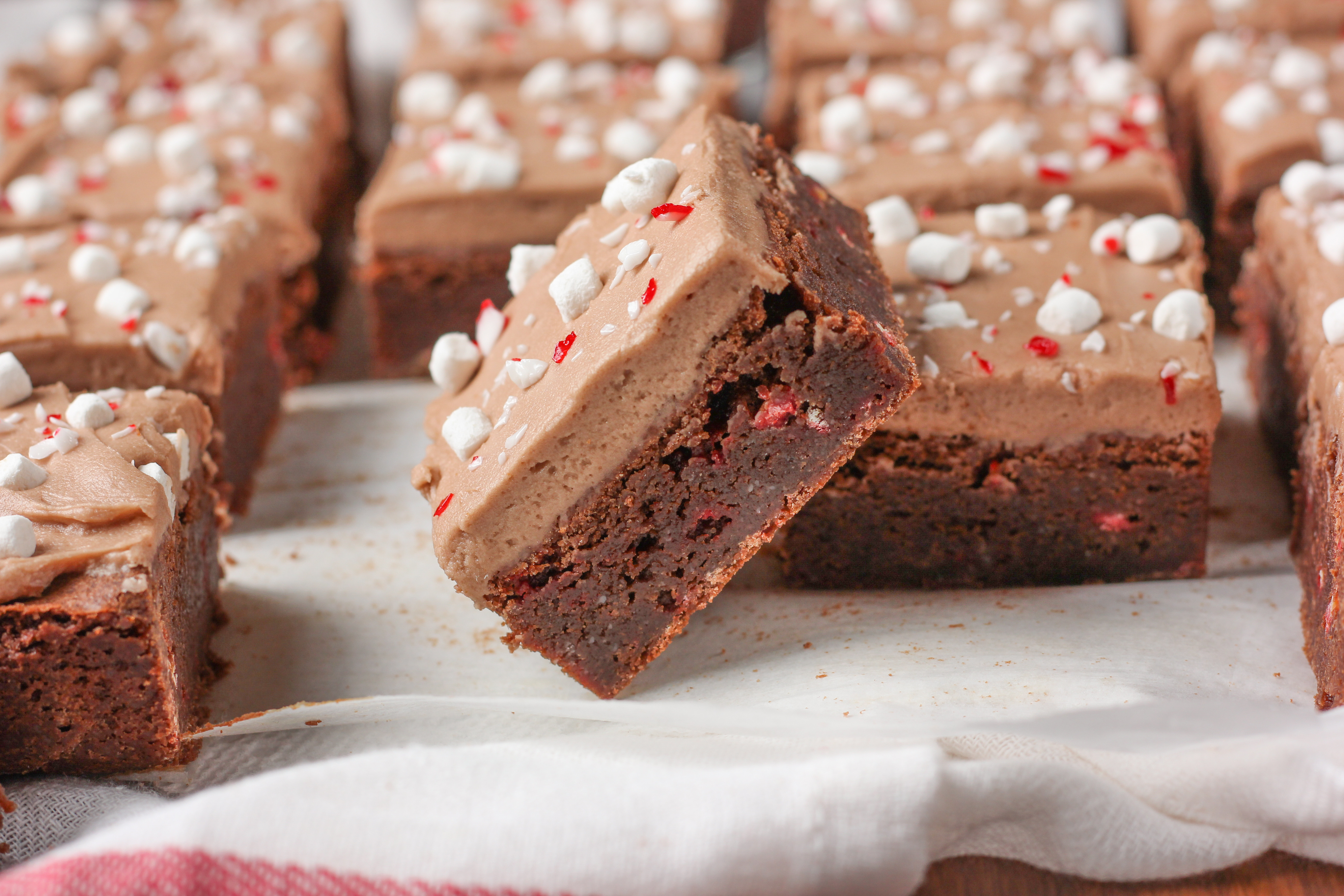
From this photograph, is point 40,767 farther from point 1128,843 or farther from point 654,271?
point 1128,843

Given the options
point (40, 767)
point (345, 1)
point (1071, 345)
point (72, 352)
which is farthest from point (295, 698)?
point (345, 1)

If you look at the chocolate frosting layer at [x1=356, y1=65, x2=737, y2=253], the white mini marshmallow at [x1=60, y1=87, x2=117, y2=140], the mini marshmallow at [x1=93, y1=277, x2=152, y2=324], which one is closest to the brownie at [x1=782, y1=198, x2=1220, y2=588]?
the chocolate frosting layer at [x1=356, y1=65, x2=737, y2=253]

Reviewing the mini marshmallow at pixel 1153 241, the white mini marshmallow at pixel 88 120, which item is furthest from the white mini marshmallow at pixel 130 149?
the mini marshmallow at pixel 1153 241

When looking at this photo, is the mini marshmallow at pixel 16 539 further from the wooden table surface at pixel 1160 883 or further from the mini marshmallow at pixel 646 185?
the wooden table surface at pixel 1160 883

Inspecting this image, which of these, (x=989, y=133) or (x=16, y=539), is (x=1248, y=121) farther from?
(x=16, y=539)

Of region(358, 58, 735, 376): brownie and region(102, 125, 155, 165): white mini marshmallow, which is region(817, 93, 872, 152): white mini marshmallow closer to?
region(358, 58, 735, 376): brownie

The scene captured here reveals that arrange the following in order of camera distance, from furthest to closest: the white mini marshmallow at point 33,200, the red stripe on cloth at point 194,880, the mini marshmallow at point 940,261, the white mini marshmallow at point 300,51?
1. the white mini marshmallow at point 300,51
2. the white mini marshmallow at point 33,200
3. the mini marshmallow at point 940,261
4. the red stripe on cloth at point 194,880

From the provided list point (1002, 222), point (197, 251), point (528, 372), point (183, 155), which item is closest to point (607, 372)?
point (528, 372)
